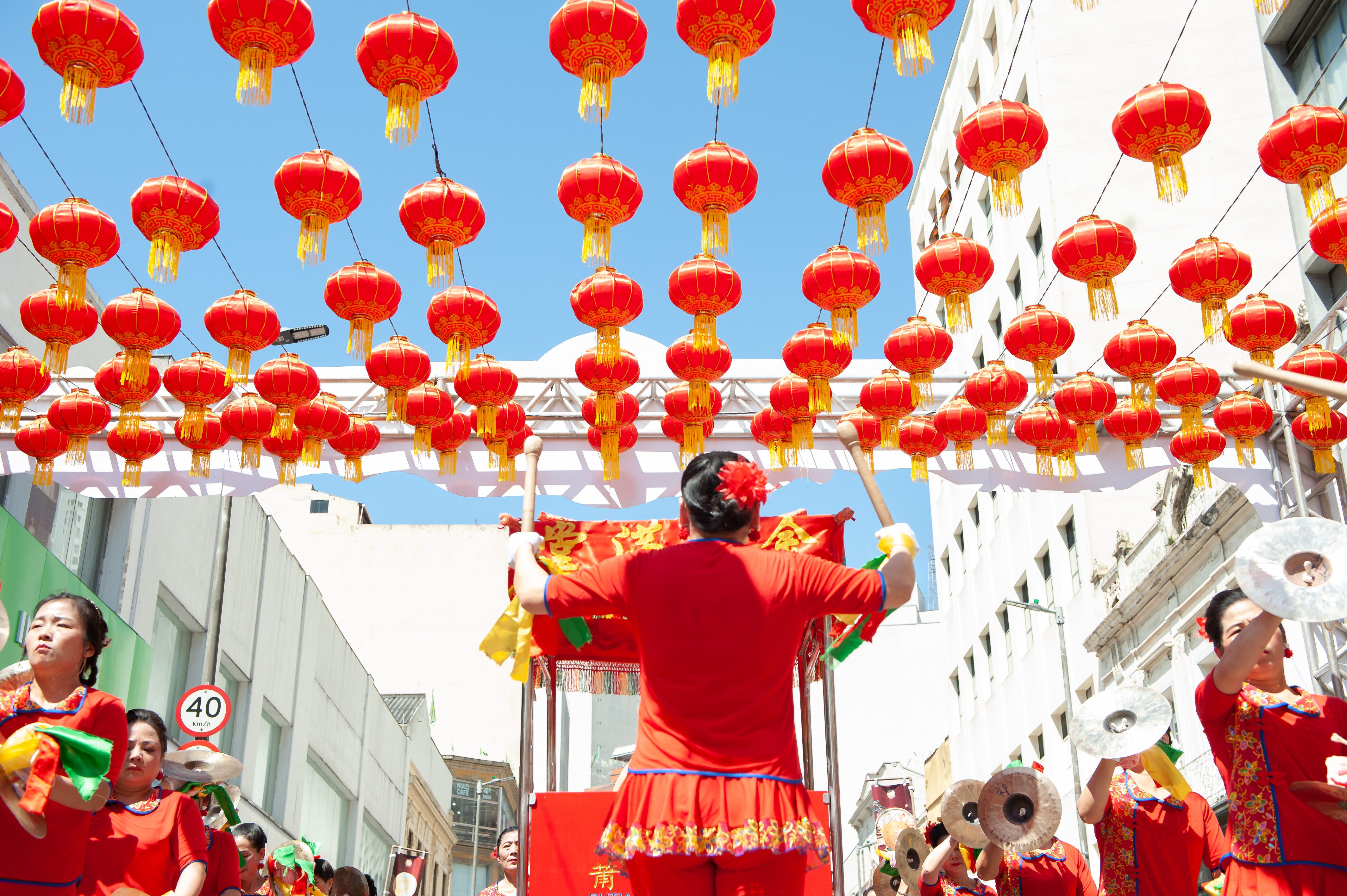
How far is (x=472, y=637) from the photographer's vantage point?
151ft

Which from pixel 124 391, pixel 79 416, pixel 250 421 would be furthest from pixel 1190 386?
pixel 79 416

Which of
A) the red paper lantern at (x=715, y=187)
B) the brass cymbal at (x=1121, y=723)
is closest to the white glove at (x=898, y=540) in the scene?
the brass cymbal at (x=1121, y=723)

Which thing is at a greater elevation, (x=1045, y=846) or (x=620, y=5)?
(x=620, y=5)

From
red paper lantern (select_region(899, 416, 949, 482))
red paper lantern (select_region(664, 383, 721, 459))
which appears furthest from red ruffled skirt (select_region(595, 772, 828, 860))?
red paper lantern (select_region(899, 416, 949, 482))

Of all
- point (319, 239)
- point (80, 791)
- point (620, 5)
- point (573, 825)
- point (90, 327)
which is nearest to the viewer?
point (80, 791)

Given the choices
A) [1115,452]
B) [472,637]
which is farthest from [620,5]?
[472,637]

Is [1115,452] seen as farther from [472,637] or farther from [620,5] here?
[472,637]

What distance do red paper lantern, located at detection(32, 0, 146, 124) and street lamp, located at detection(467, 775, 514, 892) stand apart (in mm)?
33839

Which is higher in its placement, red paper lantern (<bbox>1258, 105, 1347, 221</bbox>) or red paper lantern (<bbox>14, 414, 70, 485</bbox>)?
red paper lantern (<bbox>1258, 105, 1347, 221</bbox>)

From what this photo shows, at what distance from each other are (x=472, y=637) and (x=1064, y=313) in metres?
25.8

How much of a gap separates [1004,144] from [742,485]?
6.29 m

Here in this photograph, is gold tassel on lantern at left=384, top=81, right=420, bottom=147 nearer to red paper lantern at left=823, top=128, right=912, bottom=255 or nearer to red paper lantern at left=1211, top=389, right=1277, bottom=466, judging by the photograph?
red paper lantern at left=823, top=128, right=912, bottom=255

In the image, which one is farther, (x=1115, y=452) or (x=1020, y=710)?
(x=1020, y=710)

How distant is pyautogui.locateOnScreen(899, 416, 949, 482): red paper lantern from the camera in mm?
12703
